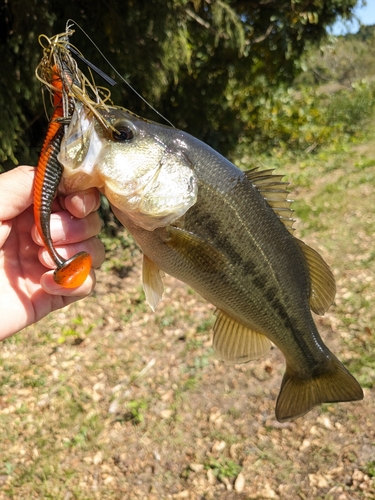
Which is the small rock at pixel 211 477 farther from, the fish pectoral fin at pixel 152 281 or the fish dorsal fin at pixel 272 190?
the fish dorsal fin at pixel 272 190

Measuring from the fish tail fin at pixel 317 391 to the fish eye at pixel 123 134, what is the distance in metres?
1.37

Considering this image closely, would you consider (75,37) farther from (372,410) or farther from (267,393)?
(372,410)

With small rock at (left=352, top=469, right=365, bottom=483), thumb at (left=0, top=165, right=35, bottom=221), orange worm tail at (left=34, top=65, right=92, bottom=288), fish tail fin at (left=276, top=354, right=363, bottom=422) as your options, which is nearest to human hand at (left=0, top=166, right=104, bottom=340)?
thumb at (left=0, top=165, right=35, bottom=221)

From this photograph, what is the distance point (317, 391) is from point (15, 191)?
1718mm

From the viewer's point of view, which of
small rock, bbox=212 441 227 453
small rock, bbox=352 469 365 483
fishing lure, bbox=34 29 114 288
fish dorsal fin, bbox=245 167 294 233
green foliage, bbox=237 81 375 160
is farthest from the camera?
green foliage, bbox=237 81 375 160

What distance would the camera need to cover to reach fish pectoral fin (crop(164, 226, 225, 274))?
5.72ft

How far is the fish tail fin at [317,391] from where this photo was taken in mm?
2123

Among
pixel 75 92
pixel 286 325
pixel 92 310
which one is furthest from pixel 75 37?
pixel 286 325

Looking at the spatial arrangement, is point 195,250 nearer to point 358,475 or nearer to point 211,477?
point 211,477

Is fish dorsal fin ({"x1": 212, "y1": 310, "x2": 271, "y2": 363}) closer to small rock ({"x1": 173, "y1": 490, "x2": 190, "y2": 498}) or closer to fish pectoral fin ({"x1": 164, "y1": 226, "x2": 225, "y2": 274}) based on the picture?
fish pectoral fin ({"x1": 164, "y1": 226, "x2": 225, "y2": 274})

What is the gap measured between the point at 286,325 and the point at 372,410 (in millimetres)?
2471

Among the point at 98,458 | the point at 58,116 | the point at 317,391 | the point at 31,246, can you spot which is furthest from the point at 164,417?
the point at 58,116

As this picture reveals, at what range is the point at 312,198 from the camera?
8.11m

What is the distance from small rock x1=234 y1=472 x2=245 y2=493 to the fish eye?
9.61 feet
